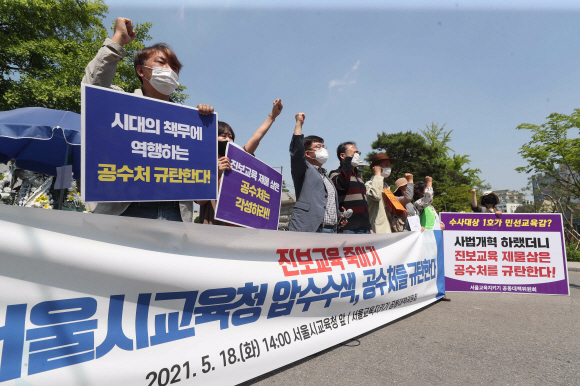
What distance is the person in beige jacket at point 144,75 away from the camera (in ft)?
6.18

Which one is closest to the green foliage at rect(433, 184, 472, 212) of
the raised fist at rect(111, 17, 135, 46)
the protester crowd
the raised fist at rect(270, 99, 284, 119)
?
the protester crowd

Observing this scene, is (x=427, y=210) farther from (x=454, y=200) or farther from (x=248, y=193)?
(x=454, y=200)

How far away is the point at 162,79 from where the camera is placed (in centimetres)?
216

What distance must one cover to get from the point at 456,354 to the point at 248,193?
6.88ft

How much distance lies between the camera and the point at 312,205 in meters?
3.31

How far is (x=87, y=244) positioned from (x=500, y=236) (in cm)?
568

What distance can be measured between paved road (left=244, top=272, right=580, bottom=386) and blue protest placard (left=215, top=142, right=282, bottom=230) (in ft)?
3.70

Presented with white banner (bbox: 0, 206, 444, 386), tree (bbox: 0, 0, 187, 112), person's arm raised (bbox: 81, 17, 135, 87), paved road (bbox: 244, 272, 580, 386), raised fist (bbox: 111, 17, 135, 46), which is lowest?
paved road (bbox: 244, 272, 580, 386)

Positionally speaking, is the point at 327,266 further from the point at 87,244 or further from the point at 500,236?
the point at 500,236

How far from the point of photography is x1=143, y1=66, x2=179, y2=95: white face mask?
2.15m

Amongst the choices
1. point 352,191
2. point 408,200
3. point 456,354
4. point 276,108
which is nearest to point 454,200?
point 408,200

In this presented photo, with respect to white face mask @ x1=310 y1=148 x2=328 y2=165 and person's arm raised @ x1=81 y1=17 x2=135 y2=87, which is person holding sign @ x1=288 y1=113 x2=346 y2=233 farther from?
person's arm raised @ x1=81 y1=17 x2=135 y2=87

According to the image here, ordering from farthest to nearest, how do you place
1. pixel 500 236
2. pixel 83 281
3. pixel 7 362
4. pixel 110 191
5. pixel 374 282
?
1. pixel 500 236
2. pixel 374 282
3. pixel 110 191
4. pixel 83 281
5. pixel 7 362

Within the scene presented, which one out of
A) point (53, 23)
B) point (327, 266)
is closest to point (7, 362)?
point (327, 266)
